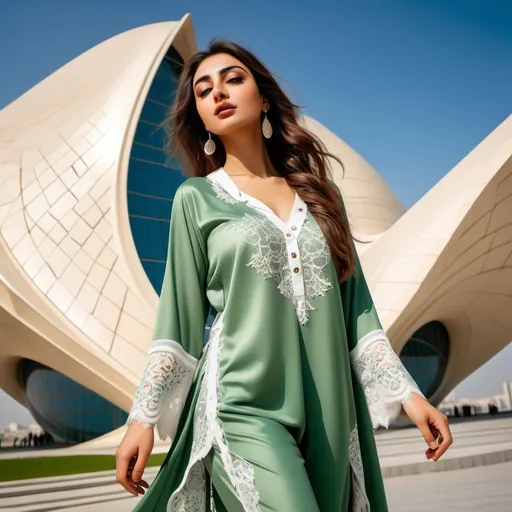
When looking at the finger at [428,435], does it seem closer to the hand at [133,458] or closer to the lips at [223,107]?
the hand at [133,458]

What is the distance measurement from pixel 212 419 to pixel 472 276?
1718 cm

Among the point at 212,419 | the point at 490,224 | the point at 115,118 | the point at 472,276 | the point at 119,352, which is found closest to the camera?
the point at 212,419

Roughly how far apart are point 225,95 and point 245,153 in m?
0.20

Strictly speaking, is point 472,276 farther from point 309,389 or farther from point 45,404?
point 309,389

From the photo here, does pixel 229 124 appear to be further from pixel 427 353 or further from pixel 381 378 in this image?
pixel 427 353

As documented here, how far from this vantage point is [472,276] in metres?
18.0

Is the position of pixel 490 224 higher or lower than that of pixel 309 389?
lower

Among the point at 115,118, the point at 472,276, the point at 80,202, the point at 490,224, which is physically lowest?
the point at 472,276

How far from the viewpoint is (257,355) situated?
1806mm

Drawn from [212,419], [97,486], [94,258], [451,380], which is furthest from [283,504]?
[451,380]

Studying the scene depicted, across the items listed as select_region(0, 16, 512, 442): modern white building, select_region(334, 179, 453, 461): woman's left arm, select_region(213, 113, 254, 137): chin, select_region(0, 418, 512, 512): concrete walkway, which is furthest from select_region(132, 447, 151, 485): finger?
select_region(0, 16, 512, 442): modern white building

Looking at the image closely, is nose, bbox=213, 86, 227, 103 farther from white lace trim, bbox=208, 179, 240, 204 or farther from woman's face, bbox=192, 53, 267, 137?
white lace trim, bbox=208, 179, 240, 204

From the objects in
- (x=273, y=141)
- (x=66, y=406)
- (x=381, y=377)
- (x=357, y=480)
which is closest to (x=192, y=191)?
(x=273, y=141)

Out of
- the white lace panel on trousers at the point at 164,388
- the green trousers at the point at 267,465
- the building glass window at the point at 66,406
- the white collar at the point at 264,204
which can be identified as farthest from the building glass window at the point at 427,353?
the green trousers at the point at 267,465
